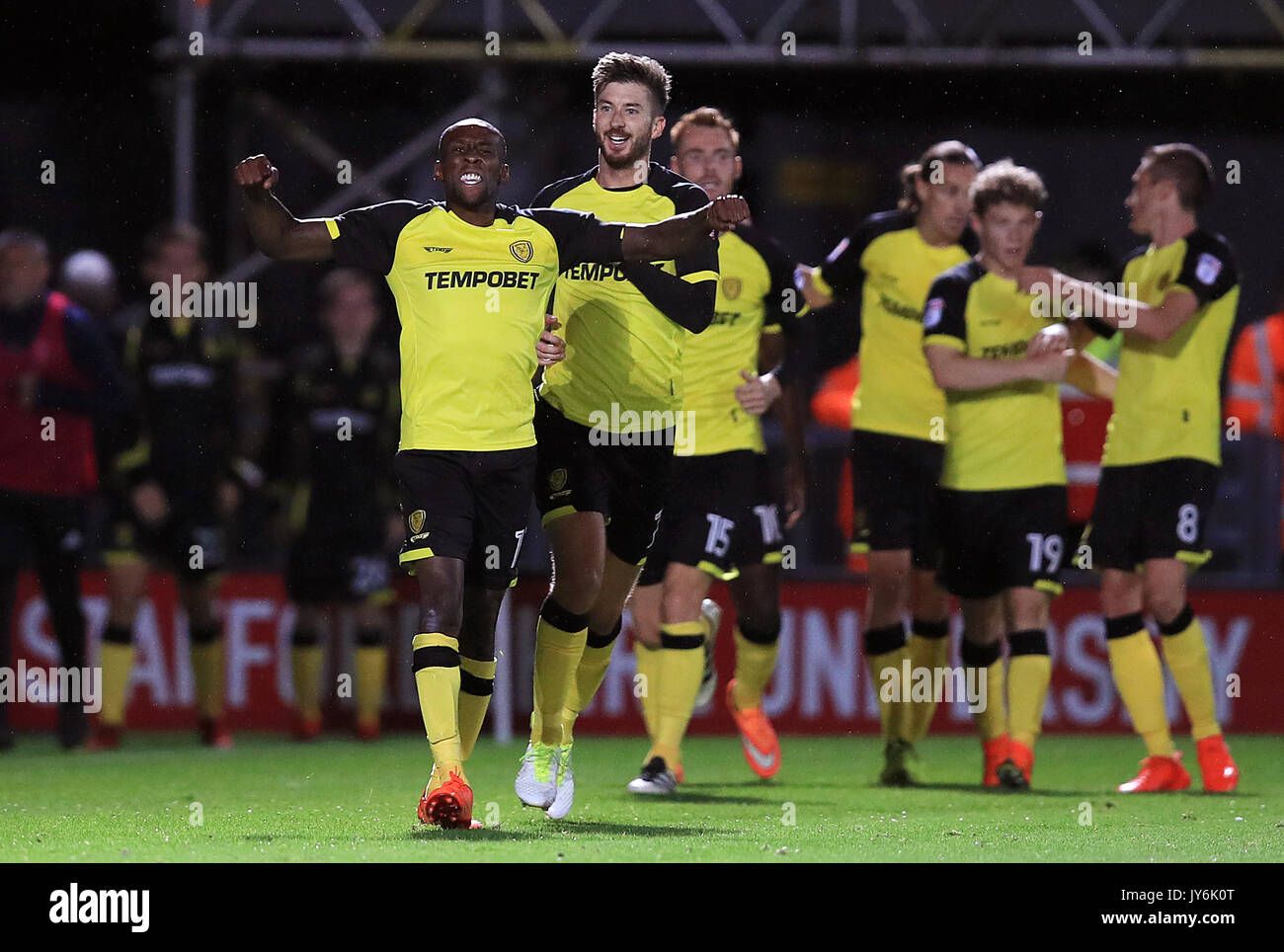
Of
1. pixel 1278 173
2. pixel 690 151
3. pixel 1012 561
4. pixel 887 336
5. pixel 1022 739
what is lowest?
pixel 1022 739

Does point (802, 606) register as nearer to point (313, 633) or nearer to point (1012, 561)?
point (313, 633)

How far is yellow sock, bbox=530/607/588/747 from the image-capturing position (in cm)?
680

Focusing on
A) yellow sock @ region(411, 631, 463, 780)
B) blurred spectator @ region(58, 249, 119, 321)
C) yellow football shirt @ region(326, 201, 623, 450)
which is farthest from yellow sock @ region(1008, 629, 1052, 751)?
blurred spectator @ region(58, 249, 119, 321)

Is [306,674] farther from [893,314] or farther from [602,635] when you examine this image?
[602,635]

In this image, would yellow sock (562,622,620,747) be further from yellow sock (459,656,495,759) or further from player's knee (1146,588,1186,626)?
player's knee (1146,588,1186,626)

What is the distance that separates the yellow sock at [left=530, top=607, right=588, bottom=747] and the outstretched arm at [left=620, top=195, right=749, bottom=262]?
121 centimetres

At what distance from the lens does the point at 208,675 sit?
1048 centimetres

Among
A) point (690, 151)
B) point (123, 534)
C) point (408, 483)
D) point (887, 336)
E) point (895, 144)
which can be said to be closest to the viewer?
point (408, 483)

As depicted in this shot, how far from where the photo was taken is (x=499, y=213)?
20.7 feet

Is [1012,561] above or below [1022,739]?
above

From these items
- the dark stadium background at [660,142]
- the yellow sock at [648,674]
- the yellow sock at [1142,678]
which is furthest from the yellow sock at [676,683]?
the dark stadium background at [660,142]

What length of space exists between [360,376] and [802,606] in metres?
2.58

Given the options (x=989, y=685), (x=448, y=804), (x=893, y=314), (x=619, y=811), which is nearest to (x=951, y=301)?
(x=893, y=314)

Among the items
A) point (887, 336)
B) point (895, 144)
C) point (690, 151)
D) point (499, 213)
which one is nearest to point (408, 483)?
point (499, 213)
